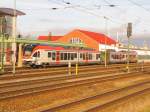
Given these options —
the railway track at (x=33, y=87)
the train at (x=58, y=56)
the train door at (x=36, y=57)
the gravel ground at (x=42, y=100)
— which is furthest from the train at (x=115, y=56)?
the gravel ground at (x=42, y=100)

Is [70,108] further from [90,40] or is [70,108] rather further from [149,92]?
[90,40]

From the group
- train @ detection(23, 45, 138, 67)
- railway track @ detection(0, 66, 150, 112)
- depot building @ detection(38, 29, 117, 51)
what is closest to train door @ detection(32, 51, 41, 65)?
train @ detection(23, 45, 138, 67)

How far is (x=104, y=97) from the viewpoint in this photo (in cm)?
1823

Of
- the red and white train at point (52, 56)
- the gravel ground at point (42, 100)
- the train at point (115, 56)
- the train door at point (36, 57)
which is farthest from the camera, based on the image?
the train at point (115, 56)

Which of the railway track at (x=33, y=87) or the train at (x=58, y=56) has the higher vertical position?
the train at (x=58, y=56)

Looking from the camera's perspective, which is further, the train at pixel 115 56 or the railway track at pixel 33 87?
the train at pixel 115 56

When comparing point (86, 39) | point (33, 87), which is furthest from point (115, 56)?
point (33, 87)

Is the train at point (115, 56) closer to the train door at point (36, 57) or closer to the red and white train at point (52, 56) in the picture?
the red and white train at point (52, 56)

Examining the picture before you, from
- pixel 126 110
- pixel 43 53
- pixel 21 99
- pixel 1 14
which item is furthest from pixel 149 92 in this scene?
pixel 43 53

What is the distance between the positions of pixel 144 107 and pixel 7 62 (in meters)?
42.0

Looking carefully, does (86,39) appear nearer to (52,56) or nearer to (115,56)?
(115,56)

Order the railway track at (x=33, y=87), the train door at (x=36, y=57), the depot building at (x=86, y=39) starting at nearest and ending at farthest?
the railway track at (x=33, y=87), the train door at (x=36, y=57), the depot building at (x=86, y=39)

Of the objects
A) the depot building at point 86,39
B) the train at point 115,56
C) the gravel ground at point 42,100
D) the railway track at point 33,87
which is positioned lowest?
the gravel ground at point 42,100

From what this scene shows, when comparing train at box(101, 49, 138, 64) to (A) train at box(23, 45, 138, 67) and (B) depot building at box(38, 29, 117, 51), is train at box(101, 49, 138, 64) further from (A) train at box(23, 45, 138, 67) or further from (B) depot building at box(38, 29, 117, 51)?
(B) depot building at box(38, 29, 117, 51)
